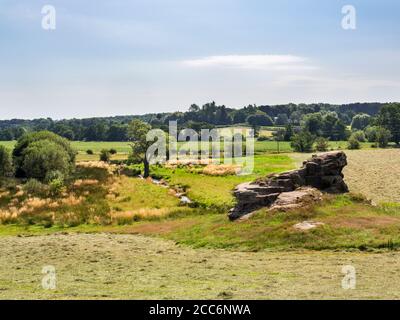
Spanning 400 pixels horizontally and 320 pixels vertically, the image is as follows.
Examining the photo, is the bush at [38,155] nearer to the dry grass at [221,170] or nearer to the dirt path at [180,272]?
the dry grass at [221,170]

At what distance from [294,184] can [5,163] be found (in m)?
70.9

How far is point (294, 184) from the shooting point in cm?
4575

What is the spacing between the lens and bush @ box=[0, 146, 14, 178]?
309 ft

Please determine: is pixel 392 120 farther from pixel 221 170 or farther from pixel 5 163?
pixel 5 163

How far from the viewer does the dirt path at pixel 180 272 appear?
21.2 meters

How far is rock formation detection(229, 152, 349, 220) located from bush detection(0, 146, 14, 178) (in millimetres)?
65388

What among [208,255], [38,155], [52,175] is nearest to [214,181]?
[52,175]

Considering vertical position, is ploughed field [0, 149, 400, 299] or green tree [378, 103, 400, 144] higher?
green tree [378, 103, 400, 144]

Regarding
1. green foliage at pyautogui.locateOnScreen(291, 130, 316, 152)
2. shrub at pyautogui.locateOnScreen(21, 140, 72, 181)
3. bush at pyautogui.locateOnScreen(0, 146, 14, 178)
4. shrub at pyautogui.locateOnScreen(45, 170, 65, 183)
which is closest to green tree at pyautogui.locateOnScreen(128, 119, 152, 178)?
shrub at pyautogui.locateOnScreen(21, 140, 72, 181)

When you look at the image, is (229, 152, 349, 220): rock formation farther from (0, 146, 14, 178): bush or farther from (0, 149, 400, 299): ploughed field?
(0, 146, 14, 178): bush

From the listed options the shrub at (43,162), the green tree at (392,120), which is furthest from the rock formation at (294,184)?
the green tree at (392,120)

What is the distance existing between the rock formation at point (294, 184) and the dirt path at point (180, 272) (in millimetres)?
9508

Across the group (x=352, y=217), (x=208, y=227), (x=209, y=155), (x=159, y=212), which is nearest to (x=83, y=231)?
(x=159, y=212)
